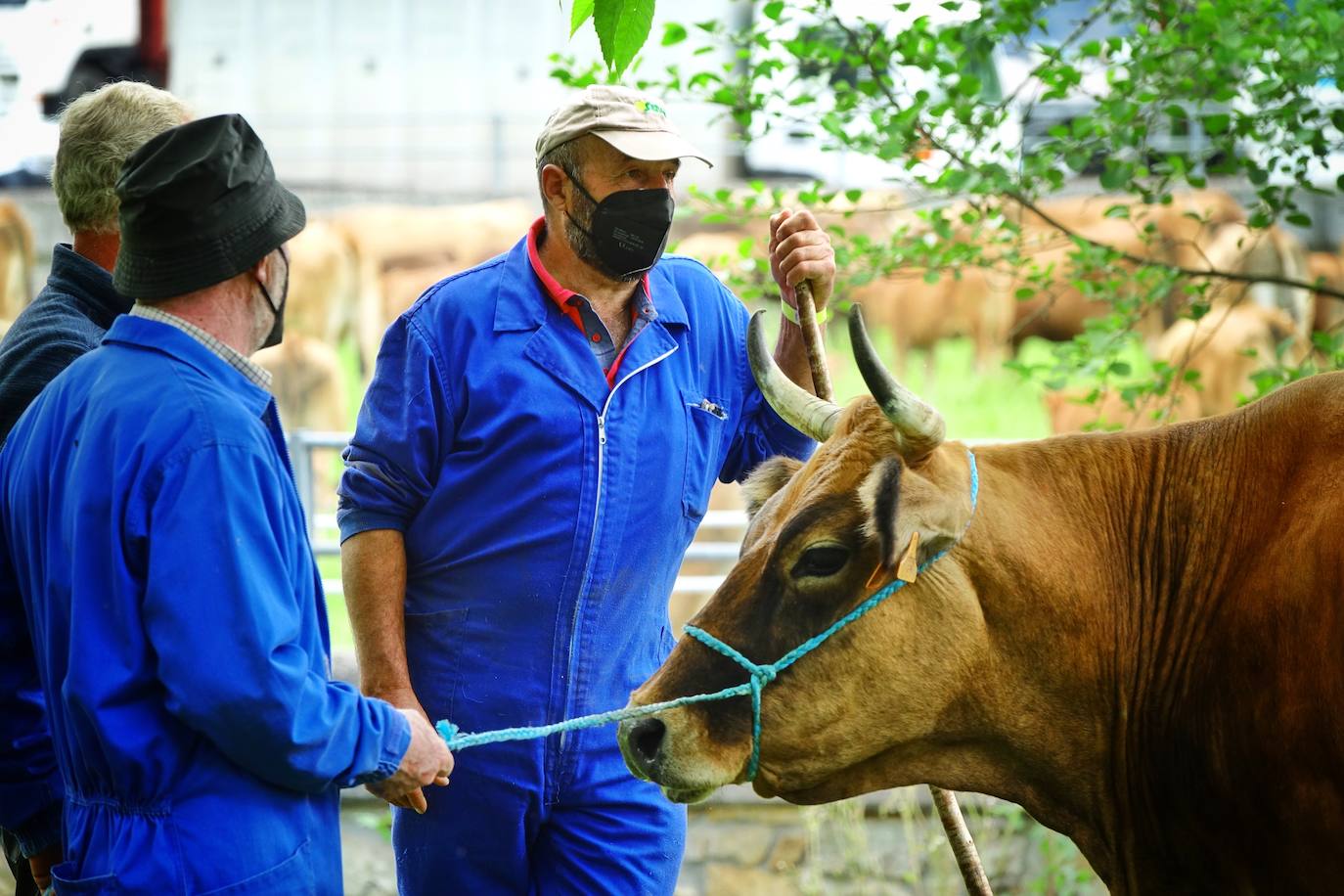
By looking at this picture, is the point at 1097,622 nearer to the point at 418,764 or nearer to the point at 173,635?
the point at 418,764

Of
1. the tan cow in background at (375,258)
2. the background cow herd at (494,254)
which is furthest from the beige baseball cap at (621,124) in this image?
the tan cow in background at (375,258)

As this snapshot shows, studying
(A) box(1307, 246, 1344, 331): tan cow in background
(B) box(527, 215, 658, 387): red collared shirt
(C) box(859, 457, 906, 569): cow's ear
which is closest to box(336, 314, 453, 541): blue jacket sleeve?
(B) box(527, 215, 658, 387): red collared shirt

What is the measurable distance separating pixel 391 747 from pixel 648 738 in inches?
25.7

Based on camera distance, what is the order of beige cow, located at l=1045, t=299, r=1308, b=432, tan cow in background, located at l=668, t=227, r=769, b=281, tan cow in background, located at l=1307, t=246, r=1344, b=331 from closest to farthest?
tan cow in background, located at l=668, t=227, r=769, b=281 < beige cow, located at l=1045, t=299, r=1308, b=432 < tan cow in background, located at l=1307, t=246, r=1344, b=331

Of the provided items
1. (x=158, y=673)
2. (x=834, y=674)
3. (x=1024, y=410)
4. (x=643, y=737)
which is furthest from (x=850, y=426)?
(x=1024, y=410)

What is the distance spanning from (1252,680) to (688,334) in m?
1.66

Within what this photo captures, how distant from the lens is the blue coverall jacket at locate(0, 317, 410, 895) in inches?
97.0

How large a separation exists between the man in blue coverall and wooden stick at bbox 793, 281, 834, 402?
0.38 m

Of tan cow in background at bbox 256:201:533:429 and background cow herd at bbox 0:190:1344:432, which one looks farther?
tan cow in background at bbox 256:201:533:429

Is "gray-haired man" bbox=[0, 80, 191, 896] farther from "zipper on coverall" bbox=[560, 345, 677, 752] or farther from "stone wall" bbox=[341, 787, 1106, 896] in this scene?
"stone wall" bbox=[341, 787, 1106, 896]

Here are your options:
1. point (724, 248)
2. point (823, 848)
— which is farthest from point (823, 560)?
point (724, 248)

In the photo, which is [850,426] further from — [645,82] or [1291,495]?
[645,82]

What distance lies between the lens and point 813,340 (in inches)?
151

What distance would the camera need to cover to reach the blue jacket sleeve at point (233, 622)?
245 centimetres
